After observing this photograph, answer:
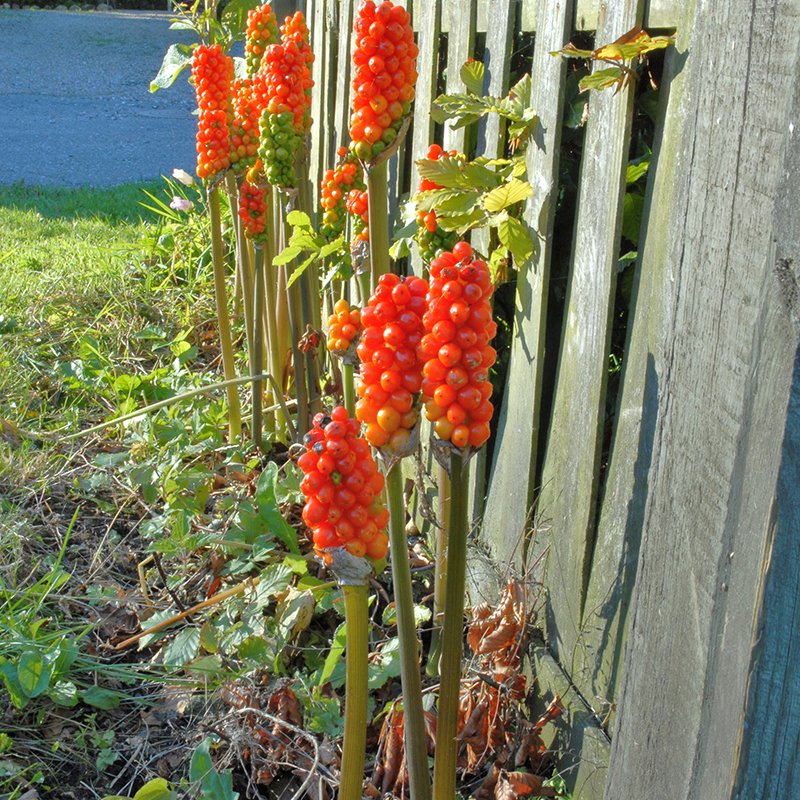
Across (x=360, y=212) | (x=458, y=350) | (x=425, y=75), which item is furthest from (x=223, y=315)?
(x=458, y=350)

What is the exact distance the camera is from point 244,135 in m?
2.68

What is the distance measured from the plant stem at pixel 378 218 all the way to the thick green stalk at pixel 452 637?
0.71 m

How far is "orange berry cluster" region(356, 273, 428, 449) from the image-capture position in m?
1.14

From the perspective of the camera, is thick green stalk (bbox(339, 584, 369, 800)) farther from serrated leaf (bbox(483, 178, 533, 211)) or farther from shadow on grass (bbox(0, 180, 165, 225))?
shadow on grass (bbox(0, 180, 165, 225))

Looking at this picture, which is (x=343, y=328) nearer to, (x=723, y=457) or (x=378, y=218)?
(x=378, y=218)

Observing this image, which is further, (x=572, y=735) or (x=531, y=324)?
(x=531, y=324)

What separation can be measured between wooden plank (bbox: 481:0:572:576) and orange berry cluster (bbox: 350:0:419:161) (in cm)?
30

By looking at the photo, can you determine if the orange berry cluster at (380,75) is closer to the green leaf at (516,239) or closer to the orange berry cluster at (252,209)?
the green leaf at (516,239)

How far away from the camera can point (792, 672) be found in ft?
2.97

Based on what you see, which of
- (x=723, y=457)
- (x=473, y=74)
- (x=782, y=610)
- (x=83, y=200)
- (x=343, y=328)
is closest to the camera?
(x=782, y=610)

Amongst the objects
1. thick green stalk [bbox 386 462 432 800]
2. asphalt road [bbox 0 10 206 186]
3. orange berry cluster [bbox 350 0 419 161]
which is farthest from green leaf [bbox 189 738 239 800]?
asphalt road [bbox 0 10 206 186]

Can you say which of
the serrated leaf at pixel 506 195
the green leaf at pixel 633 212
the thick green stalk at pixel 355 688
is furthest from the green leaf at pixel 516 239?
the thick green stalk at pixel 355 688

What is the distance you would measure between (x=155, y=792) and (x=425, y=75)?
81.2 inches

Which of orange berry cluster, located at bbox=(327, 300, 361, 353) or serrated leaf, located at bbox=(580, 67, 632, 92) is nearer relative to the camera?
serrated leaf, located at bbox=(580, 67, 632, 92)
